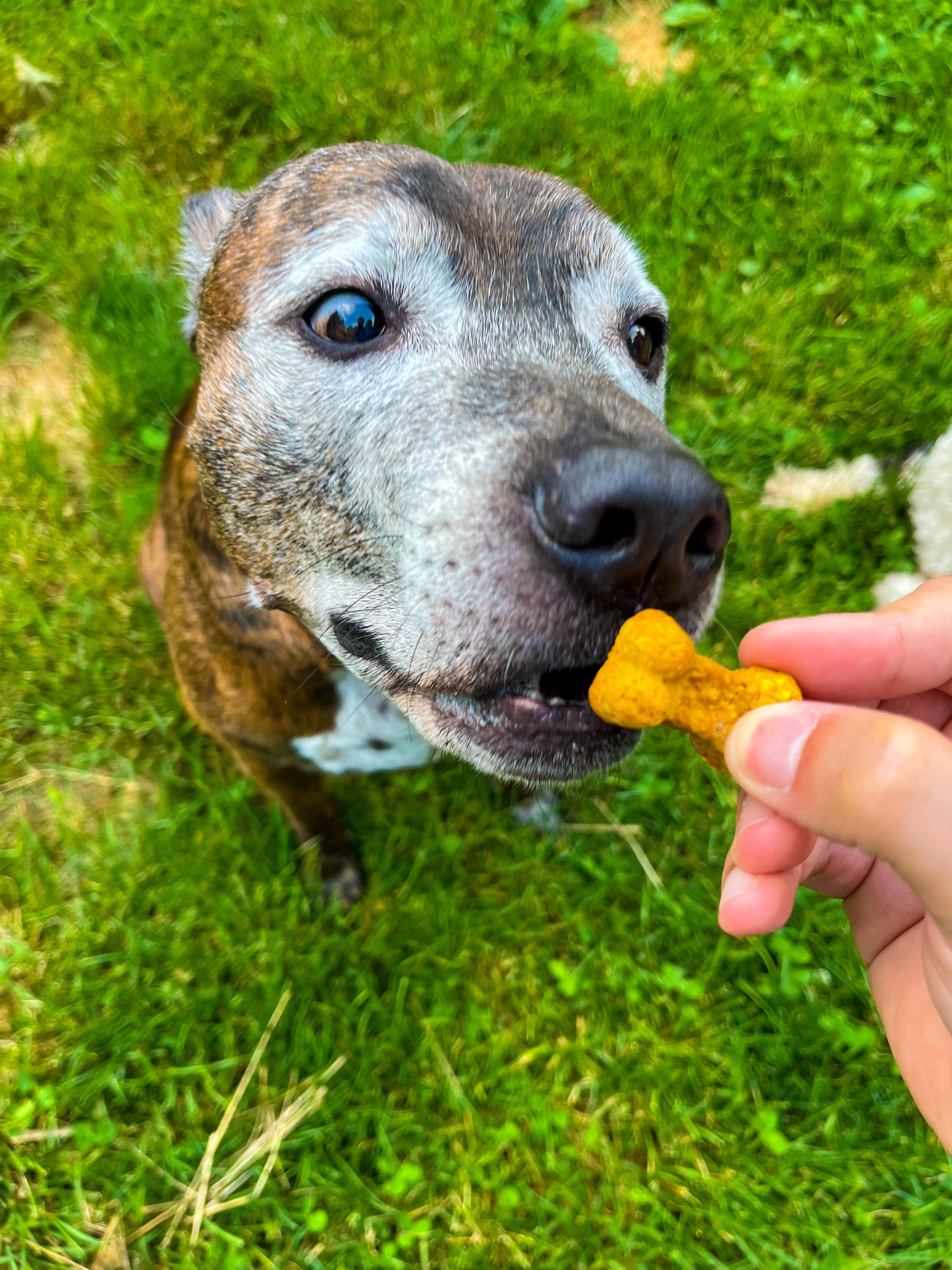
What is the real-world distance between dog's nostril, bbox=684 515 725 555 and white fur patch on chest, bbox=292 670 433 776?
1278mm

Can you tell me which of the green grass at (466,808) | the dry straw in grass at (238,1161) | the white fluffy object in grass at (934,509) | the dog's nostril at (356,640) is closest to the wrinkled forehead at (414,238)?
the dog's nostril at (356,640)

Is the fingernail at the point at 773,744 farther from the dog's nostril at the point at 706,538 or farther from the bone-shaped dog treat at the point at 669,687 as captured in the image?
the dog's nostril at the point at 706,538

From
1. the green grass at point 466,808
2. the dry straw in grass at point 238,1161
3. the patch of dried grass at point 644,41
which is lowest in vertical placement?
the dry straw in grass at point 238,1161

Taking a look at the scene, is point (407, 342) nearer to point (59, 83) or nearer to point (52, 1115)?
point (52, 1115)

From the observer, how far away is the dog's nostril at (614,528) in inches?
60.1

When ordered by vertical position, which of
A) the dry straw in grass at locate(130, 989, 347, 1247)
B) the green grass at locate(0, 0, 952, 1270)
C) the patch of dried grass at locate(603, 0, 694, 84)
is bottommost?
the dry straw in grass at locate(130, 989, 347, 1247)

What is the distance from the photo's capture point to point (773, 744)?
154cm

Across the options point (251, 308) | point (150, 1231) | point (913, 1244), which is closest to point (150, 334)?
point (251, 308)

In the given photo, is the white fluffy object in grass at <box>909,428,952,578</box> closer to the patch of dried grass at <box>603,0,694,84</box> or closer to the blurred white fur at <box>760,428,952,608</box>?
the blurred white fur at <box>760,428,952,608</box>

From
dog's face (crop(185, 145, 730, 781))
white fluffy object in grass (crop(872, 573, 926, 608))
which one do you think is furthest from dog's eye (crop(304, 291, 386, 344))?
white fluffy object in grass (crop(872, 573, 926, 608))

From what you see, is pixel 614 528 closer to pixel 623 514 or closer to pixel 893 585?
pixel 623 514

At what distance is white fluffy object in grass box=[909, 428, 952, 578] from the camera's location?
13.7 feet

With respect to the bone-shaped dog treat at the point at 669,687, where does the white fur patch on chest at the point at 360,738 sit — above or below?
below

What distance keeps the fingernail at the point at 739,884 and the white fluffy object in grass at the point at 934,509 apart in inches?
112
